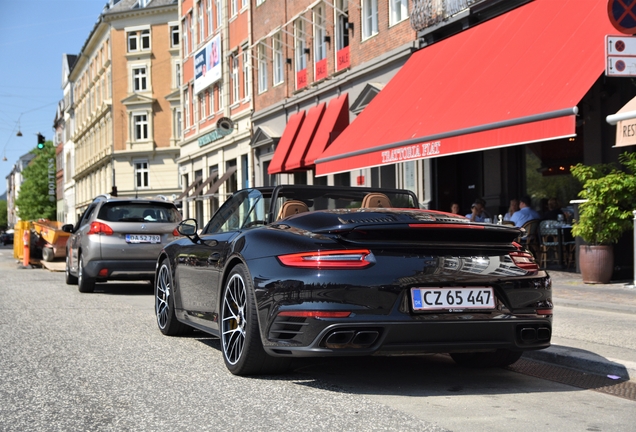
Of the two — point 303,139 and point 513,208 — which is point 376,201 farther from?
point 303,139

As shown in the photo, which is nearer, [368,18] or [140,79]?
[368,18]

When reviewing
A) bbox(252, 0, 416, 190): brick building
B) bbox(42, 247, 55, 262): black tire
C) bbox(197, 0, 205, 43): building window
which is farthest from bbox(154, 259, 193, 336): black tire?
bbox(197, 0, 205, 43): building window

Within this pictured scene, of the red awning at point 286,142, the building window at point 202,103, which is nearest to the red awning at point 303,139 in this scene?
the red awning at point 286,142

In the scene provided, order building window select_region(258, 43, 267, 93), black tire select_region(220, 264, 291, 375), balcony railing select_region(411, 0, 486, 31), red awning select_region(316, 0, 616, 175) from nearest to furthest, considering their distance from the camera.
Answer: black tire select_region(220, 264, 291, 375)
red awning select_region(316, 0, 616, 175)
balcony railing select_region(411, 0, 486, 31)
building window select_region(258, 43, 267, 93)

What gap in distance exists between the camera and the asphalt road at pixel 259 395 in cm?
470

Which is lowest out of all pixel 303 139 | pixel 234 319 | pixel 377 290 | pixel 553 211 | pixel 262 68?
pixel 234 319

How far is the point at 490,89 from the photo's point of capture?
49.1 feet

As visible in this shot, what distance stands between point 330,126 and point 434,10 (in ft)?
19.5

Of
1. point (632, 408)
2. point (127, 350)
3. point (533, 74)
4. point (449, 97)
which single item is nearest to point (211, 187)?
point (449, 97)

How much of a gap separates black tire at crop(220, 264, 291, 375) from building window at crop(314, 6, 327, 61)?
2165cm

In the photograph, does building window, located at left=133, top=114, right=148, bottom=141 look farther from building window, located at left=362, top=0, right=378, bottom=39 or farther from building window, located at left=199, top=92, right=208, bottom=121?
building window, located at left=362, top=0, right=378, bottom=39

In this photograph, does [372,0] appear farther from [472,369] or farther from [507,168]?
[472,369]

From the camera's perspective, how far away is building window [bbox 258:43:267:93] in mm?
33062

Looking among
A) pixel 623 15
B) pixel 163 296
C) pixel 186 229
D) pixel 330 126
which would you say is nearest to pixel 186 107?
pixel 330 126
